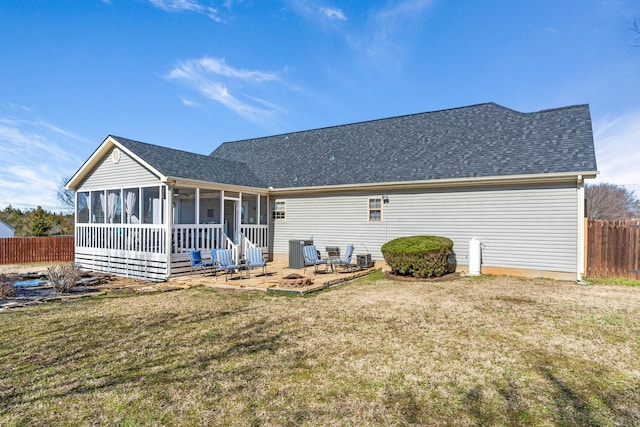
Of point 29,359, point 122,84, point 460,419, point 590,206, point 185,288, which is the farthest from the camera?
point 590,206

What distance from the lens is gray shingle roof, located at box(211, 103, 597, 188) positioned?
11.0 m

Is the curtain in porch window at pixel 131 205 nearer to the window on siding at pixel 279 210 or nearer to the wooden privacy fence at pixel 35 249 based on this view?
the window on siding at pixel 279 210

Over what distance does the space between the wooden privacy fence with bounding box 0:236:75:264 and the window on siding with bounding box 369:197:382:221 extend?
16623 mm

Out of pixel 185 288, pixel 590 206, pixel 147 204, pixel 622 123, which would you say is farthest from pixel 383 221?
pixel 590 206

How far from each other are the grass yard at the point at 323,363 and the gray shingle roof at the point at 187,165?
5.11m

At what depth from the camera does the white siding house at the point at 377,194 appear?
414 inches

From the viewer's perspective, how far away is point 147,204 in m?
13.1

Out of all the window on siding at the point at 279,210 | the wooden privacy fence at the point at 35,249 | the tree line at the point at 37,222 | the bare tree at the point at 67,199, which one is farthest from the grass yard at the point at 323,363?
the bare tree at the point at 67,199

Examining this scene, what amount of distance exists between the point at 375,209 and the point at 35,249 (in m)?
17.9

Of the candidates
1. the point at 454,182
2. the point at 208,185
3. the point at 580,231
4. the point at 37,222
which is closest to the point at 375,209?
the point at 454,182

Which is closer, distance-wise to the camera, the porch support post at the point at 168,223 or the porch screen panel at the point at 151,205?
the porch support post at the point at 168,223

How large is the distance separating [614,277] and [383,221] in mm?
7396

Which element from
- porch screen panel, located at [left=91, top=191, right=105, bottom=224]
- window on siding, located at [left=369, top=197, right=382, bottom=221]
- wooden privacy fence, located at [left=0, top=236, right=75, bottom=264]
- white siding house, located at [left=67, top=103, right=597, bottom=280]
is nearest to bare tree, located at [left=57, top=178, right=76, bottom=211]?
wooden privacy fence, located at [left=0, top=236, right=75, bottom=264]

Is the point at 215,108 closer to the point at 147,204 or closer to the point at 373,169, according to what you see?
the point at 147,204
